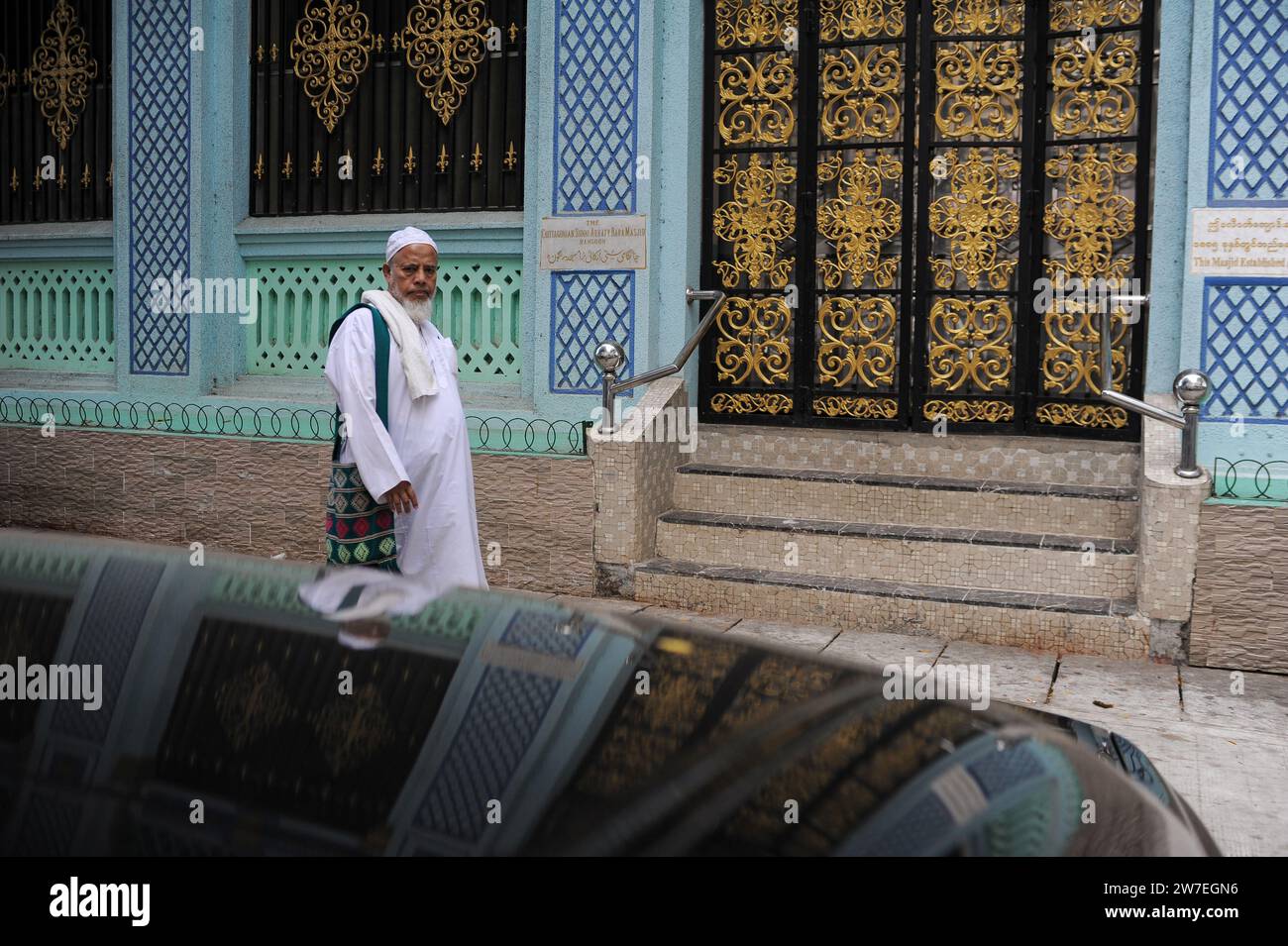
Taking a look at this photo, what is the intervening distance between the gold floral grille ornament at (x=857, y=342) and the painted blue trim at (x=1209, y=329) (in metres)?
1.75

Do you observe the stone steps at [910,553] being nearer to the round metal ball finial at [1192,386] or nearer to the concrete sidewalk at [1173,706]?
the concrete sidewalk at [1173,706]

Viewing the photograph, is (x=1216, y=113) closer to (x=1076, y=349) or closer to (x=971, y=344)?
(x=1076, y=349)

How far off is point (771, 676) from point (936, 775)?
35cm

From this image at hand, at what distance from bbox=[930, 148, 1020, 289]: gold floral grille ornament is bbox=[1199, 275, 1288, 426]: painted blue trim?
48.7 inches

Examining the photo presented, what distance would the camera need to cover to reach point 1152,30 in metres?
6.89

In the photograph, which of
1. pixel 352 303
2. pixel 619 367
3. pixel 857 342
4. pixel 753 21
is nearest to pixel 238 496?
pixel 352 303

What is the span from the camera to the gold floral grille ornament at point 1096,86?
275 inches

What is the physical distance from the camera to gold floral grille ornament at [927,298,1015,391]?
729 centimetres

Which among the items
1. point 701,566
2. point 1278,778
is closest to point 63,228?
point 701,566

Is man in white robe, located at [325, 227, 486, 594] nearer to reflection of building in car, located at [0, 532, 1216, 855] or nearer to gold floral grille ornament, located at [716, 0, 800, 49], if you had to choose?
reflection of building in car, located at [0, 532, 1216, 855]

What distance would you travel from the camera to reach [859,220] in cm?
755

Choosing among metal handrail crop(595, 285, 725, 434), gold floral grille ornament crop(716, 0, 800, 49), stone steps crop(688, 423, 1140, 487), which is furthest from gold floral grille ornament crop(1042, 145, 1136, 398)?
metal handrail crop(595, 285, 725, 434)

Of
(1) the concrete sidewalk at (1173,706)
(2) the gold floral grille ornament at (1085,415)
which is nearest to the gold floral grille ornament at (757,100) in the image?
(2) the gold floral grille ornament at (1085,415)

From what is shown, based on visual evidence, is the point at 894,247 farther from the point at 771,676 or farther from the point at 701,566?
the point at 771,676
